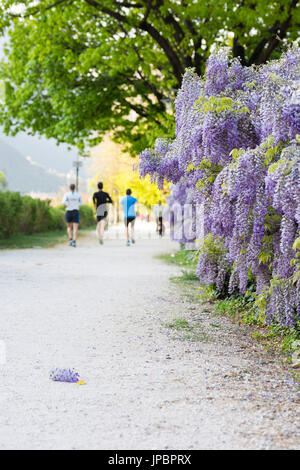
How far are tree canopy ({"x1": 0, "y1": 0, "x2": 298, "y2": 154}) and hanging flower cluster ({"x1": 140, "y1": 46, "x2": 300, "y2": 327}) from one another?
7.95m

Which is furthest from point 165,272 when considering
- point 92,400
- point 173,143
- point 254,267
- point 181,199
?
point 92,400

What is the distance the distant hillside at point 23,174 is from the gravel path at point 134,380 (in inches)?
6405

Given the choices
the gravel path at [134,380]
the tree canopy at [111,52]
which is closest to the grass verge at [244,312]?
the gravel path at [134,380]

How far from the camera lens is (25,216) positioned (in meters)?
22.5

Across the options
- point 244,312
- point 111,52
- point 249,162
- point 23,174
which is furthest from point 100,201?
point 23,174

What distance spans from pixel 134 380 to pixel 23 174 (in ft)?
582

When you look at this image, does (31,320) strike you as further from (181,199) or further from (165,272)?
(181,199)

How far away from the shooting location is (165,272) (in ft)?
41.7

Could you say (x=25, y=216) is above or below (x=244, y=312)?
above

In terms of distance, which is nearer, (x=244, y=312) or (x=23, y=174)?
(x=244, y=312)

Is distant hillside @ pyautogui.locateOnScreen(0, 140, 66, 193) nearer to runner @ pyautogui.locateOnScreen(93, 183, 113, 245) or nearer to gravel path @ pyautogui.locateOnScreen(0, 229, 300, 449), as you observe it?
runner @ pyautogui.locateOnScreen(93, 183, 113, 245)

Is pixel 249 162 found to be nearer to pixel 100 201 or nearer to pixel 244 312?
pixel 244 312

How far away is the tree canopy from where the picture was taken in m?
15.3

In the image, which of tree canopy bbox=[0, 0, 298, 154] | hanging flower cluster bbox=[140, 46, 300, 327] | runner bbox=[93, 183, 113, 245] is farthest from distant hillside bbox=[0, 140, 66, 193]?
hanging flower cluster bbox=[140, 46, 300, 327]
